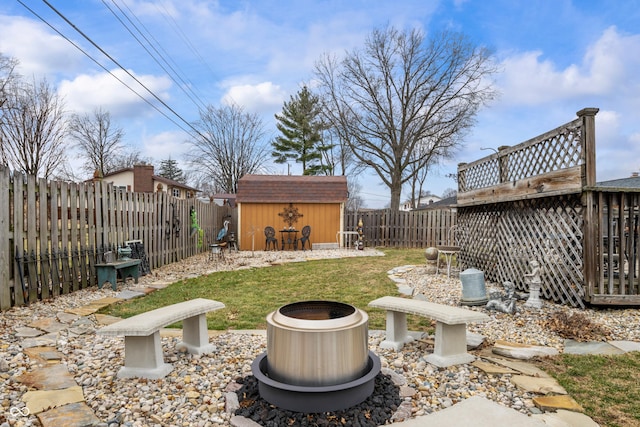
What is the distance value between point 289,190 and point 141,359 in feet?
39.3

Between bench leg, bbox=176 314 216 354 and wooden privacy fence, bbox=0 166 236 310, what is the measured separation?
2935 mm

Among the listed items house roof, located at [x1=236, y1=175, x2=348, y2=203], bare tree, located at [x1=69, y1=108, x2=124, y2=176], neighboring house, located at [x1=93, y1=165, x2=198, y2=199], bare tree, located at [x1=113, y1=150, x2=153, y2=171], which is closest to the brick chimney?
neighboring house, located at [x1=93, y1=165, x2=198, y2=199]

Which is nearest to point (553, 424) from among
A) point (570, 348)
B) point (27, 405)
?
point (570, 348)

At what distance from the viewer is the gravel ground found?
2.31 meters

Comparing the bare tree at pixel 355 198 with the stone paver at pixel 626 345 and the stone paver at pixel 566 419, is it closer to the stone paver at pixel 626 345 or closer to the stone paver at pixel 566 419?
the stone paver at pixel 626 345

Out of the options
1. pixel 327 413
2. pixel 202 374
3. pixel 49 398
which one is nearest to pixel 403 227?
pixel 202 374

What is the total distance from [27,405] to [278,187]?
41.2 feet

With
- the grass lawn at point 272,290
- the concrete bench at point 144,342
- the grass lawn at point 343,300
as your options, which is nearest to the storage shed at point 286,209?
the grass lawn at point 343,300

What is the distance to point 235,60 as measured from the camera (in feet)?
33.0

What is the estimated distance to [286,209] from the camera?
14453 mm

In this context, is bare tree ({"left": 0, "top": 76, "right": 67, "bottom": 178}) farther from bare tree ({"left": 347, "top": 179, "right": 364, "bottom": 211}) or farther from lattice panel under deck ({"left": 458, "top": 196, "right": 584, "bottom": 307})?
bare tree ({"left": 347, "top": 179, "right": 364, "bottom": 211})

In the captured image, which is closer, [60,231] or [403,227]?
[60,231]

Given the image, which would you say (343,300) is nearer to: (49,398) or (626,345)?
(626,345)

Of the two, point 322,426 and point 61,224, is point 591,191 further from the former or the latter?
point 61,224
